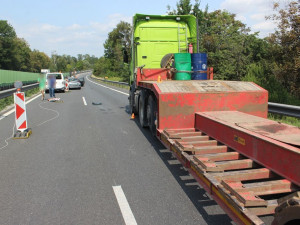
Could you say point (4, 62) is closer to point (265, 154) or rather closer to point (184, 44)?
point (184, 44)

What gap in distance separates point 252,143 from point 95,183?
250 centimetres

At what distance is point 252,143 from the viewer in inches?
139

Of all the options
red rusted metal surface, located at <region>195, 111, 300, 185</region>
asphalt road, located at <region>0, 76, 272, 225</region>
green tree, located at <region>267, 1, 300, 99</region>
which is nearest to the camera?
red rusted metal surface, located at <region>195, 111, 300, 185</region>

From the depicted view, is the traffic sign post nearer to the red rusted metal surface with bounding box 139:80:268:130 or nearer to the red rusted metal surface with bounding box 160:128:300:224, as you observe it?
the red rusted metal surface with bounding box 139:80:268:130

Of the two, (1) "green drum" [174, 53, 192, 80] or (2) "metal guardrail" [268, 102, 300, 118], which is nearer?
(2) "metal guardrail" [268, 102, 300, 118]

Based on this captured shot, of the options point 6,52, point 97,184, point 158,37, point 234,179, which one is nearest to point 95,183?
point 97,184

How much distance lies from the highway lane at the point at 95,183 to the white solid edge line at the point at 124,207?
3cm

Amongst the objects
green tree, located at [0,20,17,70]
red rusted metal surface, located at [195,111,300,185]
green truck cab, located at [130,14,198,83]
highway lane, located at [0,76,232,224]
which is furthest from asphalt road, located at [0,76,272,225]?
green tree, located at [0,20,17,70]

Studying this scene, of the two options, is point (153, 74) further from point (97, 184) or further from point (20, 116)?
point (97, 184)

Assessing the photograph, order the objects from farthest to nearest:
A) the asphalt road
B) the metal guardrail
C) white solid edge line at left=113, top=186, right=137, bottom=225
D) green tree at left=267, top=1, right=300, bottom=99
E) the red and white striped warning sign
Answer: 1. green tree at left=267, top=1, right=300, bottom=99
2. the red and white striped warning sign
3. the metal guardrail
4. the asphalt road
5. white solid edge line at left=113, top=186, right=137, bottom=225

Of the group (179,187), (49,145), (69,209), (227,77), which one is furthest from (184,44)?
(227,77)

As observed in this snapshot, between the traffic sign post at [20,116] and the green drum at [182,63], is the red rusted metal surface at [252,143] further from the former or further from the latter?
the traffic sign post at [20,116]

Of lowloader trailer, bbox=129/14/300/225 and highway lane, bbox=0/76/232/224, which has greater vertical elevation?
lowloader trailer, bbox=129/14/300/225

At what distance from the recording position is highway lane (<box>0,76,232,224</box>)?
138 inches
